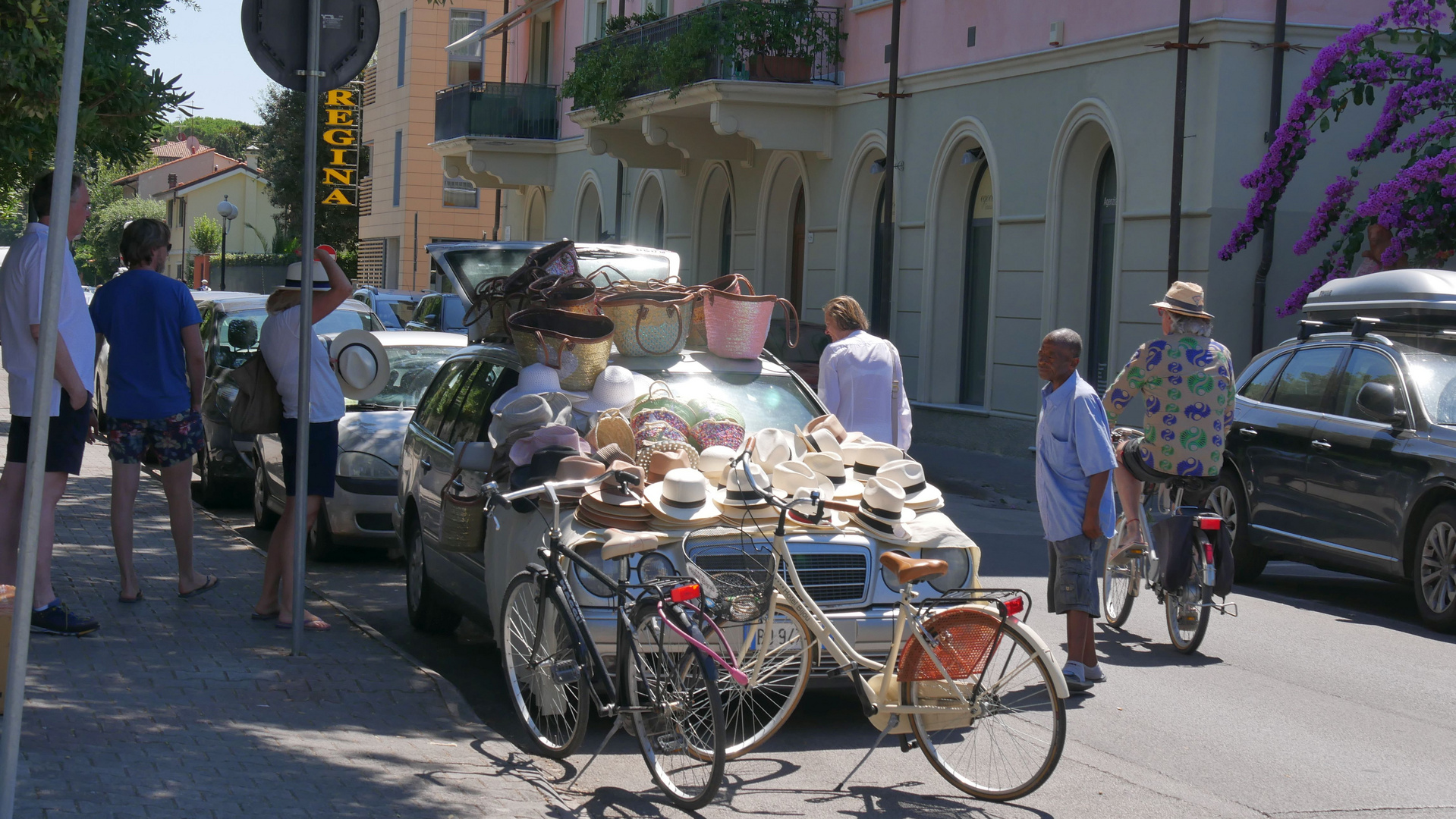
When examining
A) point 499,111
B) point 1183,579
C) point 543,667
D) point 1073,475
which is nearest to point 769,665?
point 543,667

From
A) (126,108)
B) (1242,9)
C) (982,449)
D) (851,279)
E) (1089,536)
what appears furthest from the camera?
(851,279)

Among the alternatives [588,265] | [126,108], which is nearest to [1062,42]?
[588,265]

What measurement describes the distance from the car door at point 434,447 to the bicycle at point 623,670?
1765 millimetres

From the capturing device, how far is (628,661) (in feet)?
18.4

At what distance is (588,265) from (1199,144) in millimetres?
7294

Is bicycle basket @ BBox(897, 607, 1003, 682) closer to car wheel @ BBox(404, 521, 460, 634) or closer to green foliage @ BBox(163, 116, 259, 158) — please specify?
car wheel @ BBox(404, 521, 460, 634)

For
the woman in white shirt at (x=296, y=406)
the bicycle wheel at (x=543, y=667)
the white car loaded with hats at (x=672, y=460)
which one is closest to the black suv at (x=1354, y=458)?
the white car loaded with hats at (x=672, y=460)

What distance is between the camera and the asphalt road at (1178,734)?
223 inches

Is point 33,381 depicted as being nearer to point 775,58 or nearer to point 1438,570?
point 1438,570

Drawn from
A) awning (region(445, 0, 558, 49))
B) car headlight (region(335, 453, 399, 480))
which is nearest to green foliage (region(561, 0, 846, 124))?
awning (region(445, 0, 558, 49))

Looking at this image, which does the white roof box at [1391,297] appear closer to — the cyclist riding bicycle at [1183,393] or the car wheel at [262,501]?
the cyclist riding bicycle at [1183,393]

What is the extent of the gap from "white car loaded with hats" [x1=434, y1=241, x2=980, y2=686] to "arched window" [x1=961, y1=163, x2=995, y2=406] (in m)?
13.8

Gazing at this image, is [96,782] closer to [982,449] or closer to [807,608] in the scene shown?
[807,608]

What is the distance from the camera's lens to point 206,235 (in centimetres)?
8944
